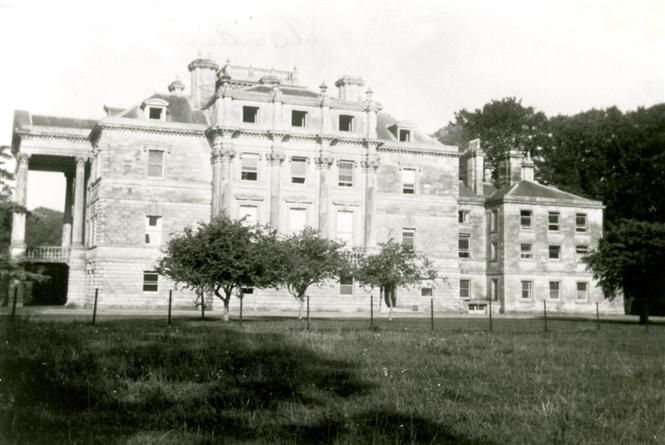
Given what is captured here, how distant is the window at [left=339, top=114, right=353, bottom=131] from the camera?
50.0 m

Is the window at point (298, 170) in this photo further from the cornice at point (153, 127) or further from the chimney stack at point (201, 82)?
the chimney stack at point (201, 82)

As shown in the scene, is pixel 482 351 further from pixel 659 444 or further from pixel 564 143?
pixel 564 143

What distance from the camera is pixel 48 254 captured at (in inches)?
1870

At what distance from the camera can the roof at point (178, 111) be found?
157 ft

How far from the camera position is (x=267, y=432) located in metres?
8.62

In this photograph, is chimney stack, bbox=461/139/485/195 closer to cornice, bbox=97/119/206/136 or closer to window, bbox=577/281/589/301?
window, bbox=577/281/589/301

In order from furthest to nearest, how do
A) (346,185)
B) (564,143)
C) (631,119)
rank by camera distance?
1. (564,143)
2. (631,119)
3. (346,185)

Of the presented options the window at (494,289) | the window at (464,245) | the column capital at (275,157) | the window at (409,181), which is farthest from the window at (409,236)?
the column capital at (275,157)

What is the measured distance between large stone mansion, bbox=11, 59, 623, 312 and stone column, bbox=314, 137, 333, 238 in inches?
2.9

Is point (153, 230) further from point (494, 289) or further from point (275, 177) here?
point (494, 289)

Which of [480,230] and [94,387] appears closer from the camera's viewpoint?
[94,387]

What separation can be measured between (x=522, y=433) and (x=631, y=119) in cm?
5517

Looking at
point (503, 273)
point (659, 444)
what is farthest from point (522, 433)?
point (503, 273)

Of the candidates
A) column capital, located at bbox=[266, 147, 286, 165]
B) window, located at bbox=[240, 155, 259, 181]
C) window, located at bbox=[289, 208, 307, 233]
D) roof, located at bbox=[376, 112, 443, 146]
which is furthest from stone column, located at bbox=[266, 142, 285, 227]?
roof, located at bbox=[376, 112, 443, 146]
